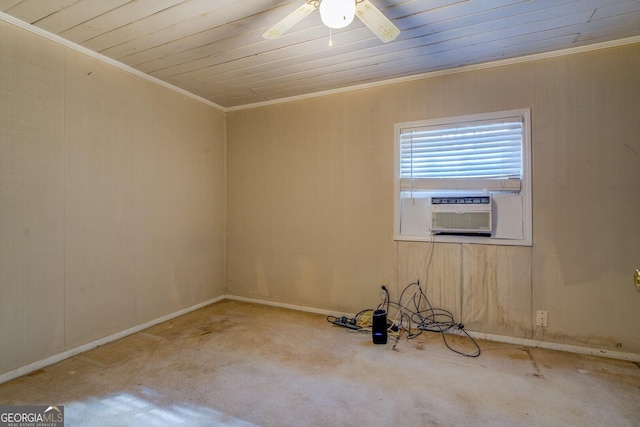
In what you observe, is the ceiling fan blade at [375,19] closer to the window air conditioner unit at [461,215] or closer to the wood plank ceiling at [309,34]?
the wood plank ceiling at [309,34]

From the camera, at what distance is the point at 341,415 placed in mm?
1788

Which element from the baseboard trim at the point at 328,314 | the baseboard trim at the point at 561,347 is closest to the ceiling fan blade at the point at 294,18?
the baseboard trim at the point at 328,314

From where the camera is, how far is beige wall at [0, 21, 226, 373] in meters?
2.17

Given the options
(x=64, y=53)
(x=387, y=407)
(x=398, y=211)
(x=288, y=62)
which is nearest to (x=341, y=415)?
(x=387, y=407)

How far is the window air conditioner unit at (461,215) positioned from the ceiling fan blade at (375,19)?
5.32 feet

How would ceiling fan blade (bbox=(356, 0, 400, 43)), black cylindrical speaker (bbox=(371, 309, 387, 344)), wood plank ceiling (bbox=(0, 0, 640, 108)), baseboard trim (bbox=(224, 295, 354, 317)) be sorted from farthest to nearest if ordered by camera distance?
baseboard trim (bbox=(224, 295, 354, 317)) → black cylindrical speaker (bbox=(371, 309, 387, 344)) → wood plank ceiling (bbox=(0, 0, 640, 108)) → ceiling fan blade (bbox=(356, 0, 400, 43))

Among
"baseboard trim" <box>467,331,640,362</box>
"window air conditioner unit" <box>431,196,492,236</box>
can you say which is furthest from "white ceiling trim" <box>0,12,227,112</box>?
"baseboard trim" <box>467,331,640,362</box>

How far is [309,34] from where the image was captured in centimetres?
230

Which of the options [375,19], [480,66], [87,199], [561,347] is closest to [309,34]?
[375,19]

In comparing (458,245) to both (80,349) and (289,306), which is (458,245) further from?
(80,349)

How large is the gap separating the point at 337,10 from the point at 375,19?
0.27 metres

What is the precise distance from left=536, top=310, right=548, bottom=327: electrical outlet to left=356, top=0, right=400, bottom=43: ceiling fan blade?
2480mm

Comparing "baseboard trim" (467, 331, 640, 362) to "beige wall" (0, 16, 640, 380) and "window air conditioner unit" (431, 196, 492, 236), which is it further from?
"window air conditioner unit" (431, 196, 492, 236)

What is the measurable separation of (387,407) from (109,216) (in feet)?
8.68
